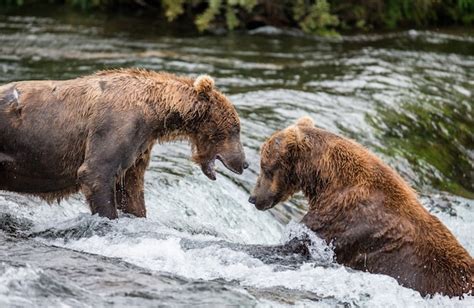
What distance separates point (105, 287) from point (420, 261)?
2.08m

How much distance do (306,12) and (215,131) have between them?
10.6 meters

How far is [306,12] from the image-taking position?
714 inches

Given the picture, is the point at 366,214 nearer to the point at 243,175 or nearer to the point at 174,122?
the point at 174,122

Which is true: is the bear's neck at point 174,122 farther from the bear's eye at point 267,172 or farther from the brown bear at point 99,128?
the bear's eye at point 267,172

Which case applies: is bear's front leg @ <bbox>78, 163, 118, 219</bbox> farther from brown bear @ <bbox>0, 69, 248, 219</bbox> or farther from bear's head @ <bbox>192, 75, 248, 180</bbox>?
bear's head @ <bbox>192, 75, 248, 180</bbox>

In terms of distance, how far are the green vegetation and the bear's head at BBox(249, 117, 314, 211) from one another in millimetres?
9903

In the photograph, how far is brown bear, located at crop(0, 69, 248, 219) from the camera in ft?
23.9

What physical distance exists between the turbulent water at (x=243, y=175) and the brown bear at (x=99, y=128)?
0.85 feet

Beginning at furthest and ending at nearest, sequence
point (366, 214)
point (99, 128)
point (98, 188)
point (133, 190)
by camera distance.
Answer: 1. point (133, 190)
2. point (99, 128)
3. point (98, 188)
4. point (366, 214)

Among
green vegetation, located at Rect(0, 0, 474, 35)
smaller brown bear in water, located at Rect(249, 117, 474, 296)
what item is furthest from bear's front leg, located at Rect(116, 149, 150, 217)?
green vegetation, located at Rect(0, 0, 474, 35)

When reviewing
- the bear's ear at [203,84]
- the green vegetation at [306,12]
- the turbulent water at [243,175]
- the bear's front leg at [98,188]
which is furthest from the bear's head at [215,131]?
the green vegetation at [306,12]

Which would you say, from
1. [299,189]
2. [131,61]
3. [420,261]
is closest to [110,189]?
[299,189]

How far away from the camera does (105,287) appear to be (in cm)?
588

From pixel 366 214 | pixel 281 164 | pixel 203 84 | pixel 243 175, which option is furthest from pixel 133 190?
pixel 243 175
